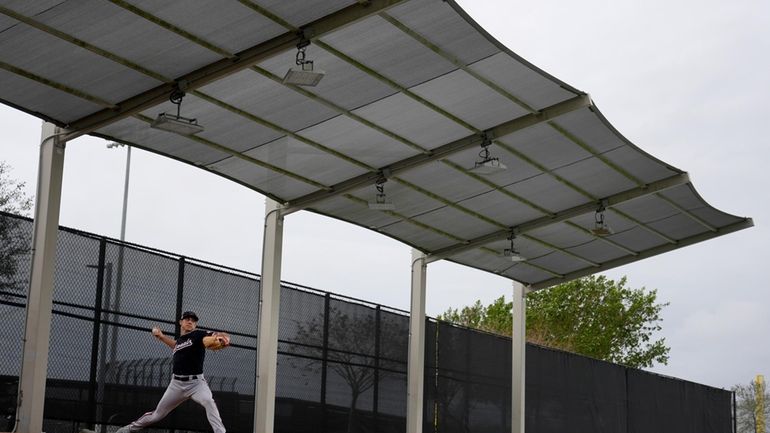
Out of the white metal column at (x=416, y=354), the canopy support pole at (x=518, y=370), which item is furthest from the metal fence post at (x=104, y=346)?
the canopy support pole at (x=518, y=370)

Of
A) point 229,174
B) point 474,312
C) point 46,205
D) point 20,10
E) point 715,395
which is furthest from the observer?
point 474,312

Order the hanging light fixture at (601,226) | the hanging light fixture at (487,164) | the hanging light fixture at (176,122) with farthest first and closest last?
1. the hanging light fixture at (601,226)
2. the hanging light fixture at (487,164)
3. the hanging light fixture at (176,122)

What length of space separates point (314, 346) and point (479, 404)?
22.0 feet

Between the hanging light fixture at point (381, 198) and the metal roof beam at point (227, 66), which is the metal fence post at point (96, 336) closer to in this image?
the metal roof beam at point (227, 66)

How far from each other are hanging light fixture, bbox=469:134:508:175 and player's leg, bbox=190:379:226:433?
616 centimetres

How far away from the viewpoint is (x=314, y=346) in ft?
74.3

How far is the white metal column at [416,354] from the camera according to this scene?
25031mm

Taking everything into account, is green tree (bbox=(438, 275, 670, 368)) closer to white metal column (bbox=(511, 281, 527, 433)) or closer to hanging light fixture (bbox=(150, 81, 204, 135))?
white metal column (bbox=(511, 281, 527, 433))

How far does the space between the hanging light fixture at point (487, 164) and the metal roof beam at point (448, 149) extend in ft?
0.40

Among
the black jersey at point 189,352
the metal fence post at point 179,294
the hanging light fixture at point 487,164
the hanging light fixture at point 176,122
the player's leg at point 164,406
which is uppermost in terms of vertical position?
the hanging light fixture at point 487,164

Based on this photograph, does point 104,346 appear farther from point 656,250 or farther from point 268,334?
point 656,250

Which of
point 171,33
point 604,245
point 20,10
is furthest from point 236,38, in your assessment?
point 604,245

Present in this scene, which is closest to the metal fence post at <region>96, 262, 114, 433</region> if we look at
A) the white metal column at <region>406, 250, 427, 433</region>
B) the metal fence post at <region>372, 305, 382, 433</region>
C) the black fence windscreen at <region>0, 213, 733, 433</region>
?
the black fence windscreen at <region>0, 213, 733, 433</region>

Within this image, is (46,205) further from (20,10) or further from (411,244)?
(411,244)
